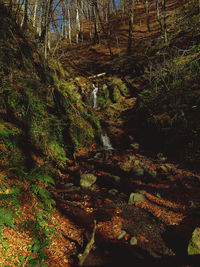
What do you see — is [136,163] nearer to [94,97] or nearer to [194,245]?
[194,245]

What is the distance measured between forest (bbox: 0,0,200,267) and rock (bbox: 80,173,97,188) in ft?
0.16

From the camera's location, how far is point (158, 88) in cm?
1309

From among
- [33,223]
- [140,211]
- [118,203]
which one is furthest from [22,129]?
[140,211]

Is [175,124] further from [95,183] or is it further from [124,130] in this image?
[95,183]

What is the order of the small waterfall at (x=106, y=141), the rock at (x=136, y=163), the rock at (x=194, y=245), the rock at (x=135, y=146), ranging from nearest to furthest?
the rock at (x=194, y=245), the rock at (x=136, y=163), the rock at (x=135, y=146), the small waterfall at (x=106, y=141)

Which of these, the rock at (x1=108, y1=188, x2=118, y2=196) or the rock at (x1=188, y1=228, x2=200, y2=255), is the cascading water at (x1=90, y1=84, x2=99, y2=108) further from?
the rock at (x1=188, y1=228, x2=200, y2=255)

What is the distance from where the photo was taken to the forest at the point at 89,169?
157 inches

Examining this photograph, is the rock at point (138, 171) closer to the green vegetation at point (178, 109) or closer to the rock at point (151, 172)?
the rock at point (151, 172)

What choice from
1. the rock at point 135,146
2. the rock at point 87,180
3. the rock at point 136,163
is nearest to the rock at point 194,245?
the rock at point 87,180

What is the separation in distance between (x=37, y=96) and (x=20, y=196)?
16.3ft

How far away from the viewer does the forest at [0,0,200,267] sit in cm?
398

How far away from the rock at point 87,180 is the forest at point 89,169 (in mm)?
50

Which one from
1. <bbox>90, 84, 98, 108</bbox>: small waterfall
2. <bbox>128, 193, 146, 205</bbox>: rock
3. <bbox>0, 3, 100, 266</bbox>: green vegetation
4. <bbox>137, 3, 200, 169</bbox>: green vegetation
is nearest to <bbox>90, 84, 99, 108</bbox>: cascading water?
<bbox>90, 84, 98, 108</bbox>: small waterfall

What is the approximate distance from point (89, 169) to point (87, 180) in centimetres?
124
